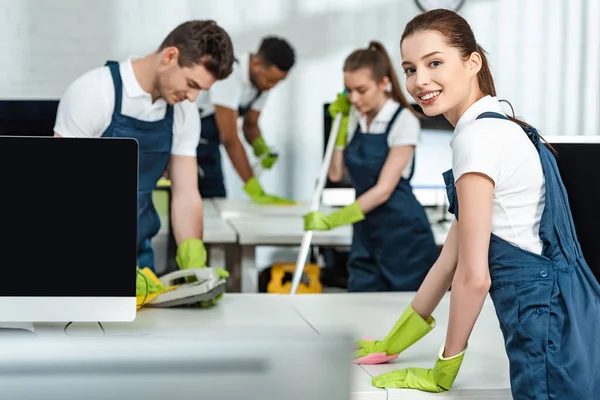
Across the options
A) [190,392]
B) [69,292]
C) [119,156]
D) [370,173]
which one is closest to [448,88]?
[119,156]

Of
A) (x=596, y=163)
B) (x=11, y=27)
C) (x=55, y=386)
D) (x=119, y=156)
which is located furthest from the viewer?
(x=11, y=27)

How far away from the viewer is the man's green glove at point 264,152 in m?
5.21

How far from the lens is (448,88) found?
1.54 metres

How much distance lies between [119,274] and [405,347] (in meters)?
0.53

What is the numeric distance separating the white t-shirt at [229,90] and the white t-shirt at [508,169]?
3.17 meters

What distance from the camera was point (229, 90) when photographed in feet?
15.1

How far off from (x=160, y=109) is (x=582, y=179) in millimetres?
1214

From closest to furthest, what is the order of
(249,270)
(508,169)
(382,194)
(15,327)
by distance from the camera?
(508,169) < (15,327) < (382,194) < (249,270)

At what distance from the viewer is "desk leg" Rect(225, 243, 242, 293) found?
3402mm

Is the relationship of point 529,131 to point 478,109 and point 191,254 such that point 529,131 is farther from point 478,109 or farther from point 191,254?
point 191,254

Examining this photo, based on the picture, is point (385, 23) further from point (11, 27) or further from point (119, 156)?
point (119, 156)

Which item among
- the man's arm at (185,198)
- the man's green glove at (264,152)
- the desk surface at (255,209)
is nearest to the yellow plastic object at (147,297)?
the man's arm at (185,198)

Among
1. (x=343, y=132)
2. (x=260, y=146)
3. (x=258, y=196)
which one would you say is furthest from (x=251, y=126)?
(x=343, y=132)

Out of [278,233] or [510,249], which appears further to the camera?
[278,233]
